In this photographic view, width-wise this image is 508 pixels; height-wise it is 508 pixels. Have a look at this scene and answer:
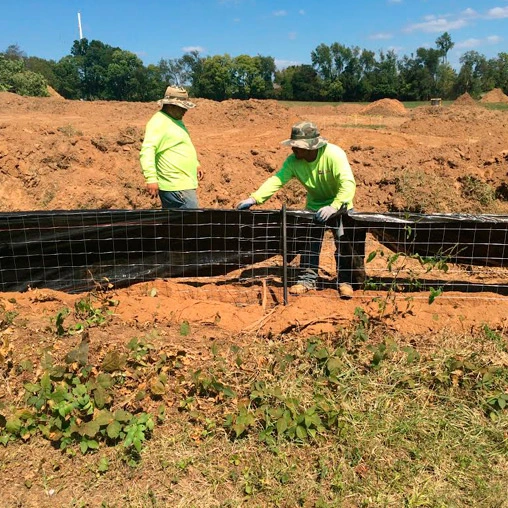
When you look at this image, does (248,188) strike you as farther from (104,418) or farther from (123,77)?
(123,77)

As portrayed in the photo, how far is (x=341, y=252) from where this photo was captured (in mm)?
5051

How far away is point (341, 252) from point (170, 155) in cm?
207

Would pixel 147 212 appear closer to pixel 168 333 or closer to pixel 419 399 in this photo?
pixel 168 333

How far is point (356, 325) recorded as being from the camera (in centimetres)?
409

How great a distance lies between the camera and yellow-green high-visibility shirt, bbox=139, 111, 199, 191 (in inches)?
194

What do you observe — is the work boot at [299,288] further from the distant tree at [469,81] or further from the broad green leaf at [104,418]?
the distant tree at [469,81]

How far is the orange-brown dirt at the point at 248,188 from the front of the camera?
4.41m

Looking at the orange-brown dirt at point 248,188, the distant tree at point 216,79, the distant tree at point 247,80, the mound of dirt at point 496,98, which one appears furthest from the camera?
the distant tree at point 247,80

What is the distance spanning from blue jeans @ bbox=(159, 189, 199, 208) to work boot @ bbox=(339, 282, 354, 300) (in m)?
1.84

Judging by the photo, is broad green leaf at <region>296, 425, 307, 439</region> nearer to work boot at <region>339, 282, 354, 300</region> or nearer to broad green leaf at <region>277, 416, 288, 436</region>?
broad green leaf at <region>277, 416, 288, 436</region>

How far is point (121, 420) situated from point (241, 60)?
73.0 meters

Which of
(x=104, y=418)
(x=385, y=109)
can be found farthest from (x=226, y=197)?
(x=385, y=109)

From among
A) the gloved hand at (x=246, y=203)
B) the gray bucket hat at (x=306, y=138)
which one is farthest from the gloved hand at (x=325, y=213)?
the gloved hand at (x=246, y=203)

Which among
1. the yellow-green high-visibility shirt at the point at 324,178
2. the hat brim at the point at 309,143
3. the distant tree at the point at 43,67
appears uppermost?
the distant tree at the point at 43,67
